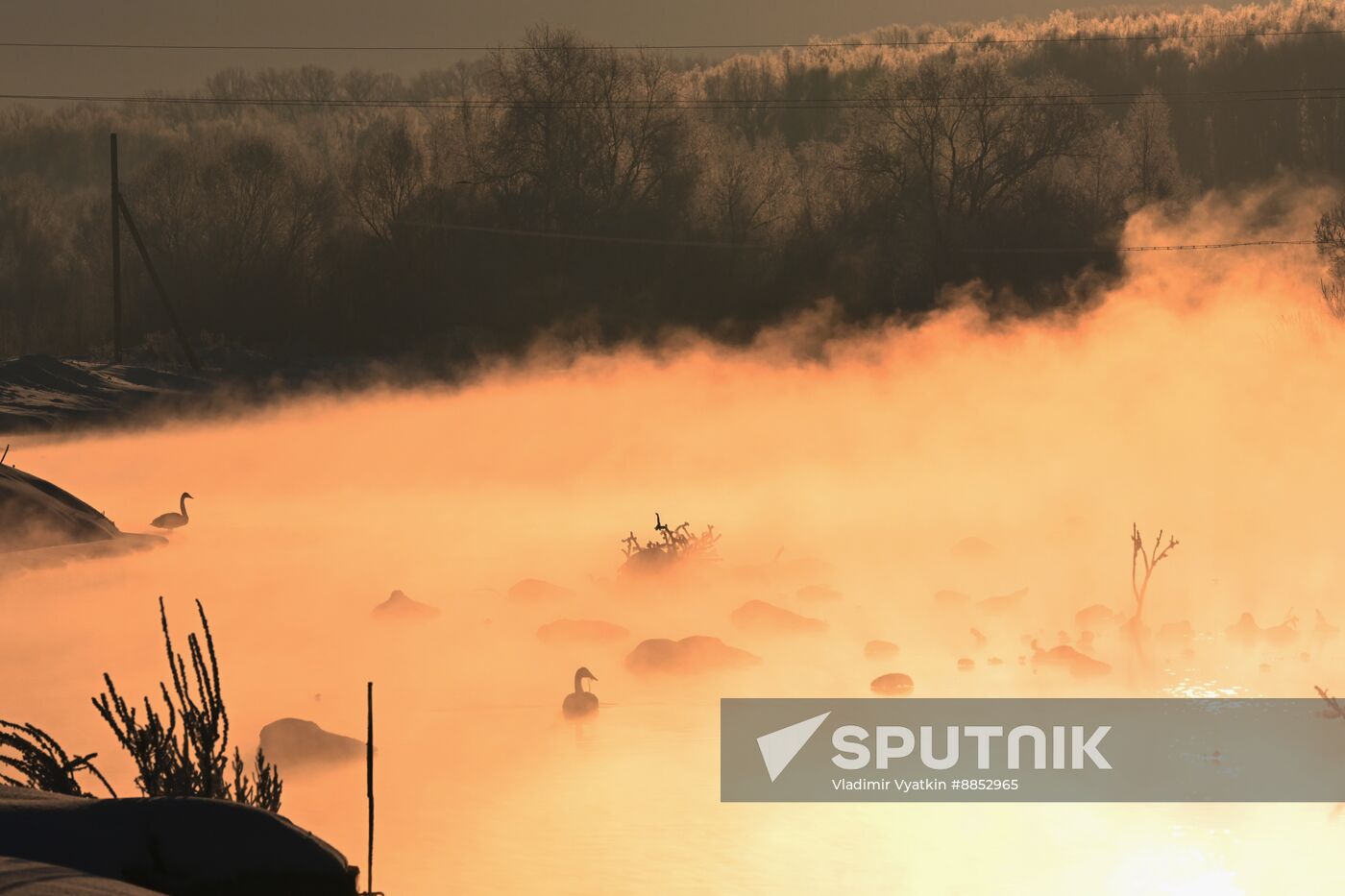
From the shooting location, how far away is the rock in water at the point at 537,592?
70.1 feet

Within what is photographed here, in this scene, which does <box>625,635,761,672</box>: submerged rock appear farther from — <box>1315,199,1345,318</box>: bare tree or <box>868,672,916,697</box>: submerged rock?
<box>1315,199,1345,318</box>: bare tree

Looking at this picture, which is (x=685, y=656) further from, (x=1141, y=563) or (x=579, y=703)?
(x=1141, y=563)

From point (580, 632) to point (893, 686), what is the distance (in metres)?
3.90

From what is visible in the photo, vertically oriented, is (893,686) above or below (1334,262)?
below

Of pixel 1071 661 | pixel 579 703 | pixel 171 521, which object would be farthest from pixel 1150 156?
pixel 579 703

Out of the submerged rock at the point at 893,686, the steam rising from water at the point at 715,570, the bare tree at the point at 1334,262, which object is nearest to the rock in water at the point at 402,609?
the steam rising from water at the point at 715,570

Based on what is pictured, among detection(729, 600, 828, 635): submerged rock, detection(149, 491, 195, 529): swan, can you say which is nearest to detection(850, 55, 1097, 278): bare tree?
detection(149, 491, 195, 529): swan

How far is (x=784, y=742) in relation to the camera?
49.4 feet

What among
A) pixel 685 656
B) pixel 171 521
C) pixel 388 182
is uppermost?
pixel 388 182

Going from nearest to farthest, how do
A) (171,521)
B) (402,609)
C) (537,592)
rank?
(402,609) → (537,592) → (171,521)

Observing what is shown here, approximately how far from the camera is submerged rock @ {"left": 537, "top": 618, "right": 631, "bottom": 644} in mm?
18953

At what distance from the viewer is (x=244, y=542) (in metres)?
25.1

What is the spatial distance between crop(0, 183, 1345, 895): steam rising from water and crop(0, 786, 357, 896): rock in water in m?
5.24

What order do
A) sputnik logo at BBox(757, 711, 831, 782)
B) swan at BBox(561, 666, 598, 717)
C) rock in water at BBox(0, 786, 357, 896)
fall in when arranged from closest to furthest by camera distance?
rock in water at BBox(0, 786, 357, 896), sputnik logo at BBox(757, 711, 831, 782), swan at BBox(561, 666, 598, 717)
